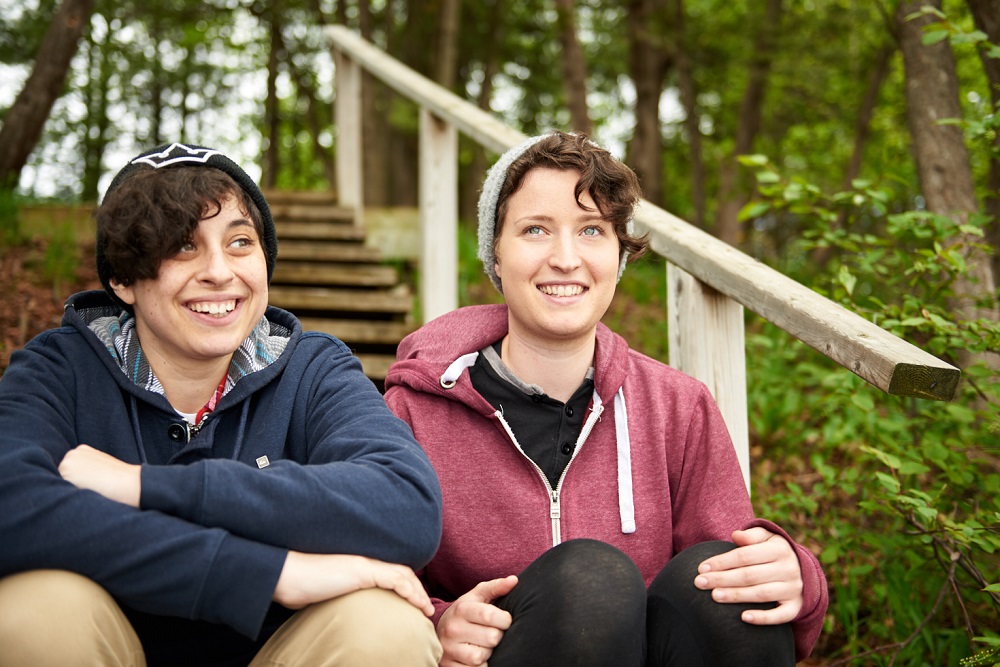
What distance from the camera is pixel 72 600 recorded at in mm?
1405

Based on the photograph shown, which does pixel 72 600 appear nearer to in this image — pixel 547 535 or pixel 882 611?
pixel 547 535

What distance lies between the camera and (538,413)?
79.0 inches

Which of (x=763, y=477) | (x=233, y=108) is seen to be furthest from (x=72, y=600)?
(x=233, y=108)

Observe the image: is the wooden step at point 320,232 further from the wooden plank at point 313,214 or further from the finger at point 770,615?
the finger at point 770,615

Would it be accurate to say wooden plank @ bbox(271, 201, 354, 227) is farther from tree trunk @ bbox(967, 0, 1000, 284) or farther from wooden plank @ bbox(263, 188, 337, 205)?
tree trunk @ bbox(967, 0, 1000, 284)

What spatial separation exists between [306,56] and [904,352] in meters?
11.5

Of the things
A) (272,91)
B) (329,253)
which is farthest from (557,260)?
(272,91)

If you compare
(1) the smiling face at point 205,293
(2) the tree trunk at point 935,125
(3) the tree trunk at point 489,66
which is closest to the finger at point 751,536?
(1) the smiling face at point 205,293

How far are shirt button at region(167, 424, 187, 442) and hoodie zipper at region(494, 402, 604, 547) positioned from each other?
627 millimetres

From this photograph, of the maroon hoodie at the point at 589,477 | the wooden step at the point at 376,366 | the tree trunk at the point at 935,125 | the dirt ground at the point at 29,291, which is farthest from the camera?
the dirt ground at the point at 29,291

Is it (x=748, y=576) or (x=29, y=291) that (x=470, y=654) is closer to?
(x=748, y=576)

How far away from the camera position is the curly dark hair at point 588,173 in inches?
78.0

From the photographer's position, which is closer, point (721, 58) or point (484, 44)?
point (721, 58)

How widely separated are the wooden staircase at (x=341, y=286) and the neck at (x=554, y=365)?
1.57 metres
